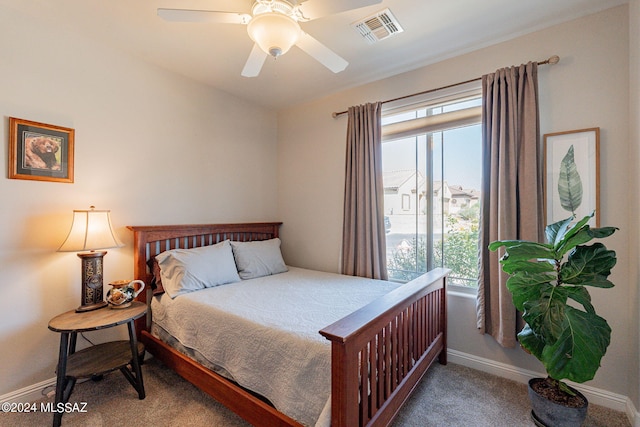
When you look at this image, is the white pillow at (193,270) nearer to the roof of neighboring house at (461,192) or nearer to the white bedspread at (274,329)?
the white bedspread at (274,329)

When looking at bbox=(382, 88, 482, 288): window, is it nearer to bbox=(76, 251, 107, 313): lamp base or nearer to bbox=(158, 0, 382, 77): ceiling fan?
bbox=(158, 0, 382, 77): ceiling fan

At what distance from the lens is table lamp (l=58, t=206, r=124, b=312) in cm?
193

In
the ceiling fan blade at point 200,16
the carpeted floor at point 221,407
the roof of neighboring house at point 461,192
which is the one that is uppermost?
the ceiling fan blade at point 200,16

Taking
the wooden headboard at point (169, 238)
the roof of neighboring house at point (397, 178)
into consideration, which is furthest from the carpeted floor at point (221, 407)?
the roof of neighboring house at point (397, 178)

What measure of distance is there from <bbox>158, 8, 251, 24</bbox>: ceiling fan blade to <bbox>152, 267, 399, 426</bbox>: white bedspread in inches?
67.6

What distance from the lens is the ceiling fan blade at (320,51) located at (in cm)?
167

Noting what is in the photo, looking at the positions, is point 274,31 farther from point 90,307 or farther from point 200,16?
point 90,307

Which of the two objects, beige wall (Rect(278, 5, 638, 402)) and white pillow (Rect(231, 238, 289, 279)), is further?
white pillow (Rect(231, 238, 289, 279))

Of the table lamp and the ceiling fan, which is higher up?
the ceiling fan

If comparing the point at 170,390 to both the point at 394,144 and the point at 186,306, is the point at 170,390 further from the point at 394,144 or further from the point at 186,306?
the point at 394,144

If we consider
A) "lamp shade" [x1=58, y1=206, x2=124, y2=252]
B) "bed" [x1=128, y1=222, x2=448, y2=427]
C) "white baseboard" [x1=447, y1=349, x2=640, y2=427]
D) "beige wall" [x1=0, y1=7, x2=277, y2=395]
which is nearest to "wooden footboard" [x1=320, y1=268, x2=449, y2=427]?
"bed" [x1=128, y1=222, x2=448, y2=427]

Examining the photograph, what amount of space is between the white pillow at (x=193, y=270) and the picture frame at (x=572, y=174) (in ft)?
8.58

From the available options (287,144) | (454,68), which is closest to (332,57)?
(454,68)

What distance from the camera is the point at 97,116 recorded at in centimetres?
227
